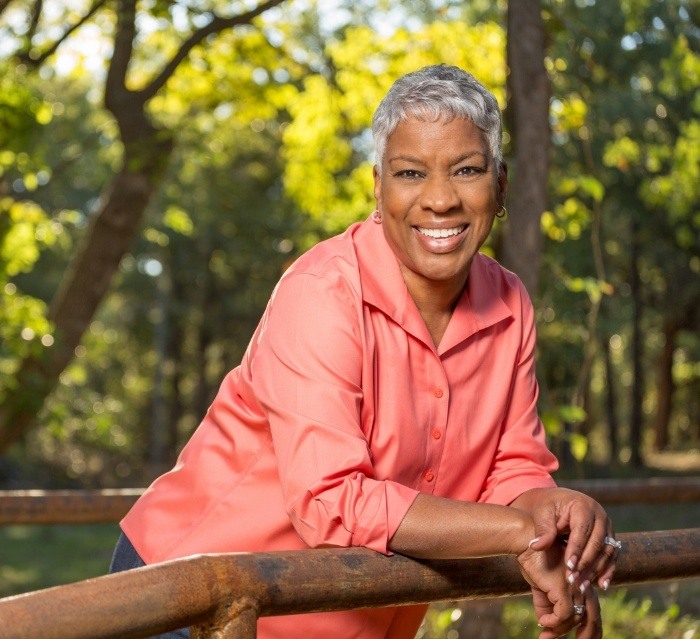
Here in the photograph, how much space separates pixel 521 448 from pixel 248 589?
2.89ft

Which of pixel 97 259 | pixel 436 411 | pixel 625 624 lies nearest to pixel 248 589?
pixel 436 411

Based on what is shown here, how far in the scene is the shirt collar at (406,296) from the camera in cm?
212

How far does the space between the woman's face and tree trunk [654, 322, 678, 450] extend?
3067 cm

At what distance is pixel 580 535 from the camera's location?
1961 mm

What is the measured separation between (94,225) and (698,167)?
13.8ft

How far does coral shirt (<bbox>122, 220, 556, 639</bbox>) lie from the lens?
6.35 ft

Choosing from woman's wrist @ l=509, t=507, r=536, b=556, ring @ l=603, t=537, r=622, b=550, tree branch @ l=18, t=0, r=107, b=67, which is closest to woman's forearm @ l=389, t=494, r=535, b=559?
woman's wrist @ l=509, t=507, r=536, b=556

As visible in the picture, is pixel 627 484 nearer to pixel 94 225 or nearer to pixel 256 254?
pixel 94 225

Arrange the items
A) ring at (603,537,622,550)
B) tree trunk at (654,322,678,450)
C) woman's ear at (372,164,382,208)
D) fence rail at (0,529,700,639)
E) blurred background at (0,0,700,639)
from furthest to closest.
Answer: tree trunk at (654,322,678,450) < blurred background at (0,0,700,639) < woman's ear at (372,164,382,208) < ring at (603,537,622,550) < fence rail at (0,529,700,639)

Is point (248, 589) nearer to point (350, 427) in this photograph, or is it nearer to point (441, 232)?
point (350, 427)

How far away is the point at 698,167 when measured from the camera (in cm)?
796

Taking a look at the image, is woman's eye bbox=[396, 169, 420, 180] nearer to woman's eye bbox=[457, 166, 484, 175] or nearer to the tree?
woman's eye bbox=[457, 166, 484, 175]

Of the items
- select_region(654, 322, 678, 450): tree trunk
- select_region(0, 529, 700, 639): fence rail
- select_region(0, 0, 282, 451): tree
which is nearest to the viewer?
select_region(0, 529, 700, 639): fence rail

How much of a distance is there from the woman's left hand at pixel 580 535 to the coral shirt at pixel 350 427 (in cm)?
22
